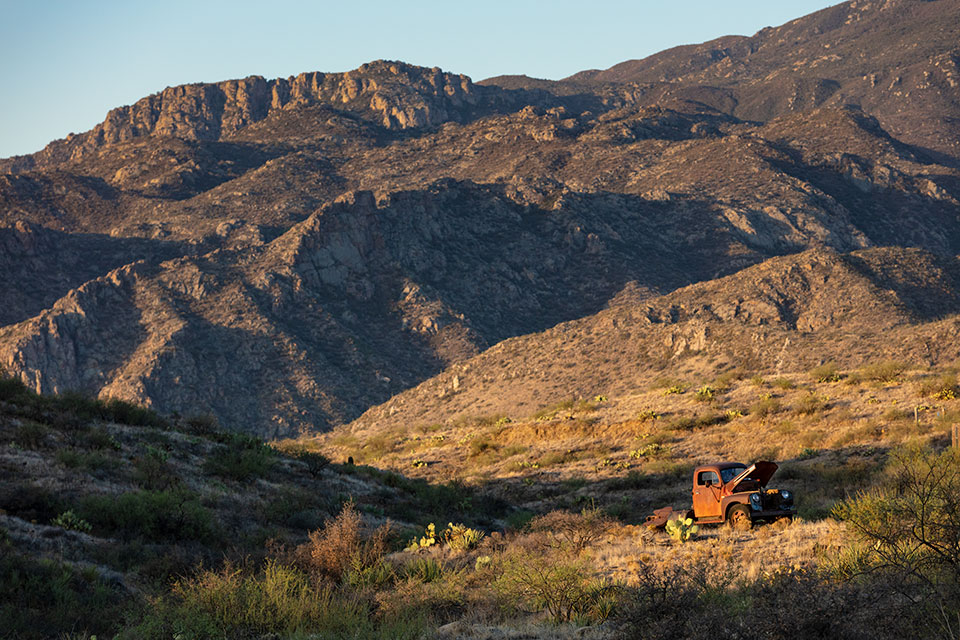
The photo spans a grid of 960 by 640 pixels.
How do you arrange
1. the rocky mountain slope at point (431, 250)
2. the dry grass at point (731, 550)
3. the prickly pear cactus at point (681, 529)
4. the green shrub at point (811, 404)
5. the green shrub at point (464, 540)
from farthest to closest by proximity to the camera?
the rocky mountain slope at point (431, 250) → the green shrub at point (811, 404) → the green shrub at point (464, 540) → the prickly pear cactus at point (681, 529) → the dry grass at point (731, 550)

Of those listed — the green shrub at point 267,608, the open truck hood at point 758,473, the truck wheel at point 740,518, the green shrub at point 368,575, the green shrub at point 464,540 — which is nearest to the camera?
the green shrub at point 267,608

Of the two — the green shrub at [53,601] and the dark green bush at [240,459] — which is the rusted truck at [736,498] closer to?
the green shrub at [53,601]

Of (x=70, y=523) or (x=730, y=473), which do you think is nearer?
(x=70, y=523)

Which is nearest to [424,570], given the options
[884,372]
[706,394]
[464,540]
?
[464,540]

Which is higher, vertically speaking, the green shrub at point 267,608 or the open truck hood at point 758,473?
the green shrub at point 267,608

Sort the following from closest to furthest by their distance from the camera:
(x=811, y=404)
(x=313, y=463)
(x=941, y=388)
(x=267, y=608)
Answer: (x=267, y=608) → (x=313, y=463) → (x=941, y=388) → (x=811, y=404)

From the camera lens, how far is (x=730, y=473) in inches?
643

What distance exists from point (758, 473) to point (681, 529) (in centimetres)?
222

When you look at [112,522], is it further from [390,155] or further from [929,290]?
[390,155]

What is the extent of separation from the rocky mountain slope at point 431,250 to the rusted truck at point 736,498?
31.8 meters

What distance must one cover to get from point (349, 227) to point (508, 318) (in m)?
23.2

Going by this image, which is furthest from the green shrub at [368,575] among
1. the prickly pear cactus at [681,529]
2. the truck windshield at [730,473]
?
the truck windshield at [730,473]

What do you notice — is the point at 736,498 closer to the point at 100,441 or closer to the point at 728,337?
the point at 100,441

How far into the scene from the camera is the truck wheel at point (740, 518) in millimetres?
14625
